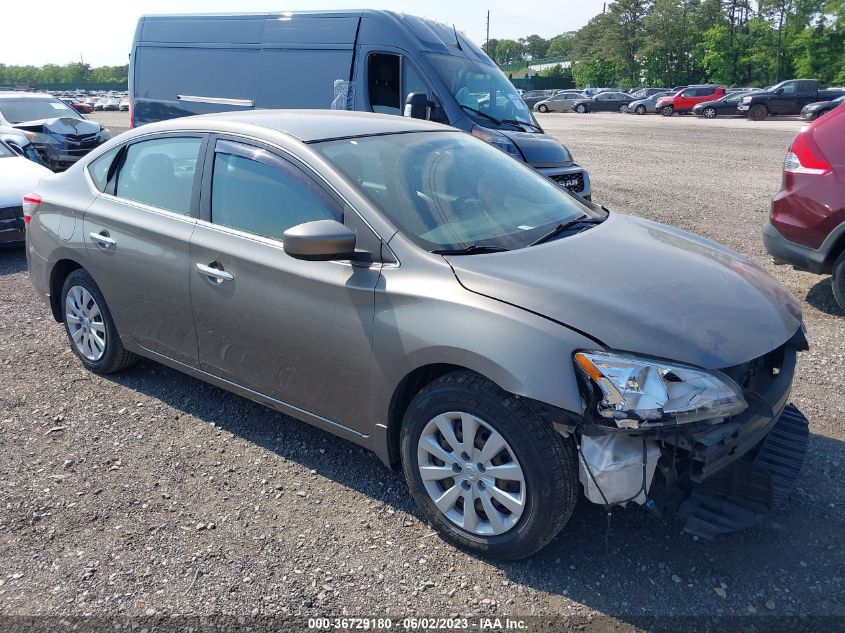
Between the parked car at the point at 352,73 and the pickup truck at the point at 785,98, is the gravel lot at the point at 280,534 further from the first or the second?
the pickup truck at the point at 785,98

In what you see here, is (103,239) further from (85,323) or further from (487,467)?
(487,467)

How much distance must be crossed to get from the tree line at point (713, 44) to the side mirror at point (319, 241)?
63.7 meters

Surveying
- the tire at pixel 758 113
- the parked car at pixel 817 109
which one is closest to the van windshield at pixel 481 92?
the parked car at pixel 817 109

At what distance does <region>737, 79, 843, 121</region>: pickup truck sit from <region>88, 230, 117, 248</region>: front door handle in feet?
108

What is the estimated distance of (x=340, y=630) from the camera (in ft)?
8.72

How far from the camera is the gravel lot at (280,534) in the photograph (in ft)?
9.16

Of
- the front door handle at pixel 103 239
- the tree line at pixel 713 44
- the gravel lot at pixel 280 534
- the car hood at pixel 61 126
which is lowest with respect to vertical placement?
the gravel lot at pixel 280 534

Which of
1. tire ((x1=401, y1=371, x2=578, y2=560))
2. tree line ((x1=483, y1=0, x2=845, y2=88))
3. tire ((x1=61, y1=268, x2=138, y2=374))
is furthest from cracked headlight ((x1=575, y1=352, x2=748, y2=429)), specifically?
tree line ((x1=483, y1=0, x2=845, y2=88))

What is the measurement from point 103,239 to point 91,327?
714 millimetres

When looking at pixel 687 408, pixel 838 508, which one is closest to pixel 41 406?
pixel 687 408

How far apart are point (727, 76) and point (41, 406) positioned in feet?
236

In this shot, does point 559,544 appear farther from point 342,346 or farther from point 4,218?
point 4,218

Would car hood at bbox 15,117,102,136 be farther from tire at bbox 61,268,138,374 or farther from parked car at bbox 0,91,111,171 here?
tire at bbox 61,268,138,374

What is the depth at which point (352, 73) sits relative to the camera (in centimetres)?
887
